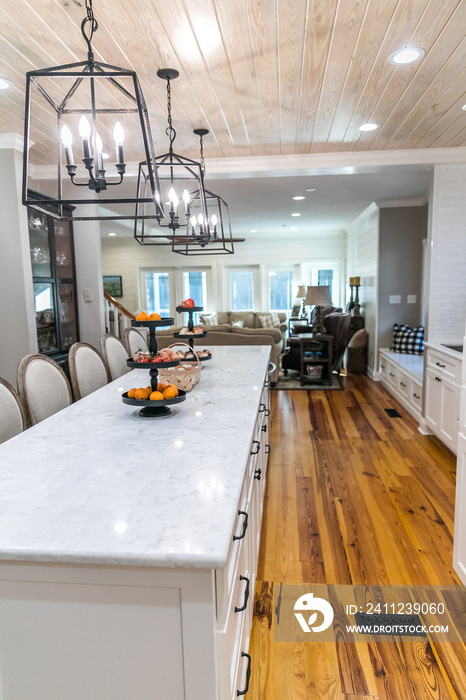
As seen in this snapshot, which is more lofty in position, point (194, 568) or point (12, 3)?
point (12, 3)

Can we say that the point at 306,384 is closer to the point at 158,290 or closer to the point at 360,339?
the point at 360,339

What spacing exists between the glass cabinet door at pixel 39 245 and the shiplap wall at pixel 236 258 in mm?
5527

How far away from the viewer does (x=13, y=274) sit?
12.4 feet

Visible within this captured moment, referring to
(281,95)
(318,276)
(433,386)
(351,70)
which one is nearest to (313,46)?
(351,70)

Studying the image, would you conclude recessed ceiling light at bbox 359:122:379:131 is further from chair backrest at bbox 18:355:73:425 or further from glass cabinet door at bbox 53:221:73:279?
glass cabinet door at bbox 53:221:73:279

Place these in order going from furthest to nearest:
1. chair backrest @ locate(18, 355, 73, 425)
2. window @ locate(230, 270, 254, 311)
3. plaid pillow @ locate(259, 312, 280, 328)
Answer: window @ locate(230, 270, 254, 311) < plaid pillow @ locate(259, 312, 280, 328) < chair backrest @ locate(18, 355, 73, 425)

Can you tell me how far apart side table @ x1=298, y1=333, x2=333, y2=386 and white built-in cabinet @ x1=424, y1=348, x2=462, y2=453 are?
2.19m

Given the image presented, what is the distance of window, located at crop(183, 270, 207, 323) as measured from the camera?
10.5m

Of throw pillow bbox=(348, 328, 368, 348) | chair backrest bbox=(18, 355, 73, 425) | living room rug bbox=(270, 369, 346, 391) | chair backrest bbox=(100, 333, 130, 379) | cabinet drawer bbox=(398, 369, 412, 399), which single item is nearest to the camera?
chair backrest bbox=(18, 355, 73, 425)

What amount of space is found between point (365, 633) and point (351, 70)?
2756 mm

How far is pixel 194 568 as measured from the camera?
2.89ft

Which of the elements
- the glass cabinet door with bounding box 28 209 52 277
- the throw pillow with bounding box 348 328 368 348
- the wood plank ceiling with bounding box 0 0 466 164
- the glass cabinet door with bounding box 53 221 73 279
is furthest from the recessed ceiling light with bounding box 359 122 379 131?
the throw pillow with bounding box 348 328 368 348

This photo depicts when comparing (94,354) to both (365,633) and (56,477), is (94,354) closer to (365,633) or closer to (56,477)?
(56,477)

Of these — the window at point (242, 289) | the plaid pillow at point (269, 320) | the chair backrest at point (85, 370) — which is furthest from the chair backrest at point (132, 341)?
the window at point (242, 289)
